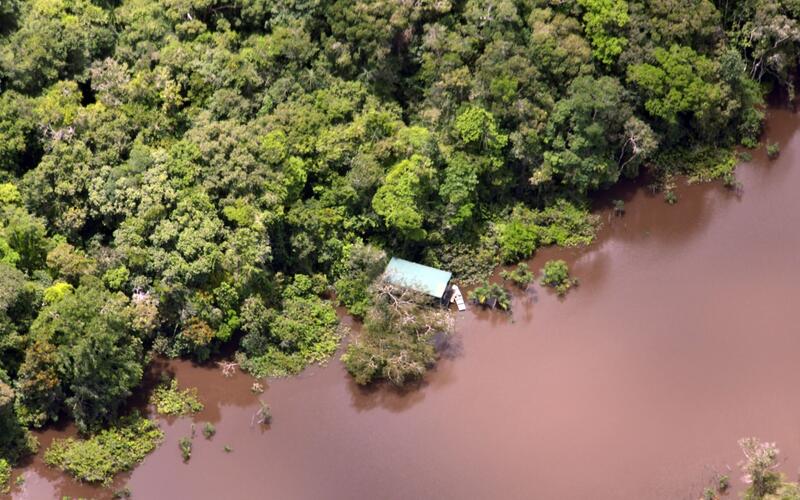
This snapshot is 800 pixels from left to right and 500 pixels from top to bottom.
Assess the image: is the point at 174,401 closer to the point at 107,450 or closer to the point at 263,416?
the point at 107,450

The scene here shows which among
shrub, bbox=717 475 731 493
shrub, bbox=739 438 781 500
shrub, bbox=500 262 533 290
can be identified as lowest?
shrub, bbox=717 475 731 493

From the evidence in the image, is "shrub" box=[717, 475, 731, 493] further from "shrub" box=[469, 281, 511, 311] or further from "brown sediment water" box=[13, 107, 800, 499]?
"shrub" box=[469, 281, 511, 311]

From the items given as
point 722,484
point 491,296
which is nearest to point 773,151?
point 491,296

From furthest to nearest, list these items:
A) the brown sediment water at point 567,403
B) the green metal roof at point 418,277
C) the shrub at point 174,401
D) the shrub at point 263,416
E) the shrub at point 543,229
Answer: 1. the shrub at point 543,229
2. the green metal roof at point 418,277
3. the shrub at point 174,401
4. the shrub at point 263,416
5. the brown sediment water at point 567,403

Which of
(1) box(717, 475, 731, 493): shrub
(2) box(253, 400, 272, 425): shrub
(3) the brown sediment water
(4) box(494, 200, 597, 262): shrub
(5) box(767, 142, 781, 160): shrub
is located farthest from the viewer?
(5) box(767, 142, 781, 160): shrub

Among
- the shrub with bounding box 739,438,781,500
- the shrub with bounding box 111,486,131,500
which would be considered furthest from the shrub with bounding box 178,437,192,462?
the shrub with bounding box 739,438,781,500

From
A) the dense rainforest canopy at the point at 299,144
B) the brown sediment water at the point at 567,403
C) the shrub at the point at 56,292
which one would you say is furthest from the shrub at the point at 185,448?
the shrub at the point at 56,292

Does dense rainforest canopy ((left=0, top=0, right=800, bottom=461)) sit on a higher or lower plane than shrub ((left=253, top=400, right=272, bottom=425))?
higher

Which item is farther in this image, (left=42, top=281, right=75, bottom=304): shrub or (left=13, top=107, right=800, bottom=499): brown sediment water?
(left=42, top=281, right=75, bottom=304): shrub

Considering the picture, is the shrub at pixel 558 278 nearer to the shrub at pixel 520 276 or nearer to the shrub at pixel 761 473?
the shrub at pixel 520 276
